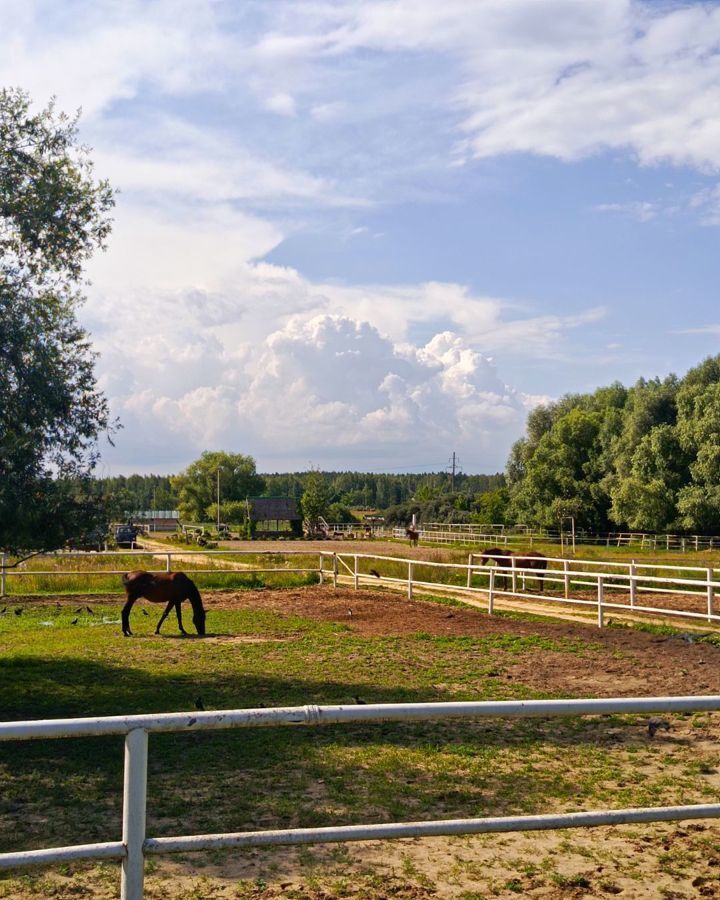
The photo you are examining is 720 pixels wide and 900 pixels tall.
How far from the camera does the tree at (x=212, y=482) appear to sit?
403 ft

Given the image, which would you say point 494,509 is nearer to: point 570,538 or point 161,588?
point 570,538

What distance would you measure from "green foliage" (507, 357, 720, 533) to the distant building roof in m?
23.4

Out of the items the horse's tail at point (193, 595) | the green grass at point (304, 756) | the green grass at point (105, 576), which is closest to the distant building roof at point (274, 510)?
the green grass at point (105, 576)

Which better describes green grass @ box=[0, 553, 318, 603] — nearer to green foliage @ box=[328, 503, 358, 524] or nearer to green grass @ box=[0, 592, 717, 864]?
green grass @ box=[0, 592, 717, 864]

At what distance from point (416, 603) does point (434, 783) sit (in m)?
14.7

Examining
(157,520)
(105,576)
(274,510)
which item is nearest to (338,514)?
(274,510)

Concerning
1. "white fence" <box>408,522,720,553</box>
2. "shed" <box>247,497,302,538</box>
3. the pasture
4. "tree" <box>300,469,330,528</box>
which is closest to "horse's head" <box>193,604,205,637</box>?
the pasture

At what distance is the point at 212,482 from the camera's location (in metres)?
123

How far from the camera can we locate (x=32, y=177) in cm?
1079

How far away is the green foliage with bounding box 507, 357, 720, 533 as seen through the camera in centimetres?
5653

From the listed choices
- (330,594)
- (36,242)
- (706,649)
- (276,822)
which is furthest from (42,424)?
(330,594)

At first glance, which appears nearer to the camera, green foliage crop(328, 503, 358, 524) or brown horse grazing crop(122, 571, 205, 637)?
brown horse grazing crop(122, 571, 205, 637)

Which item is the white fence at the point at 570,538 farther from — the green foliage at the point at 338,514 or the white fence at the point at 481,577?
the white fence at the point at 481,577

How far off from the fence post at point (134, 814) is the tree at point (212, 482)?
11812 cm
